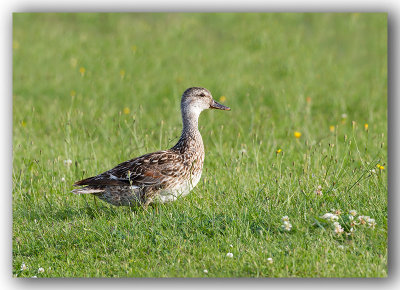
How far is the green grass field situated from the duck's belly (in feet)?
0.42

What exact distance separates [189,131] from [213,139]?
5.73 ft

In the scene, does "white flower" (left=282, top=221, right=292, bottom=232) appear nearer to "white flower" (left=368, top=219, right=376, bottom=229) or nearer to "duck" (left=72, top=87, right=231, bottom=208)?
"white flower" (left=368, top=219, right=376, bottom=229)

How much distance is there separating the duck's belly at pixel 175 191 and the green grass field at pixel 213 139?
0.42 feet

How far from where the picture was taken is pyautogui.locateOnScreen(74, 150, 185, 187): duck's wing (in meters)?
6.09

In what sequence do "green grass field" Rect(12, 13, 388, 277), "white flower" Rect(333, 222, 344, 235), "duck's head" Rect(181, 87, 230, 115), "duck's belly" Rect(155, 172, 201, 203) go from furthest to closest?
1. "duck's head" Rect(181, 87, 230, 115)
2. "duck's belly" Rect(155, 172, 201, 203)
3. "green grass field" Rect(12, 13, 388, 277)
4. "white flower" Rect(333, 222, 344, 235)

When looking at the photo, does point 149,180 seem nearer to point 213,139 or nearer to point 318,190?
point 318,190

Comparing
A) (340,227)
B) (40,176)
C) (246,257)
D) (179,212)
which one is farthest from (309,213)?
(40,176)

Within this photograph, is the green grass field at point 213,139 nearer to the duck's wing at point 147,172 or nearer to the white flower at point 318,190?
the white flower at point 318,190

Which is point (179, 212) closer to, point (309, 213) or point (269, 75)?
point (309, 213)

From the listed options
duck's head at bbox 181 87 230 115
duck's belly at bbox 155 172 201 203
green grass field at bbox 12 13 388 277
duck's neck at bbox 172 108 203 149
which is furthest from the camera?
duck's head at bbox 181 87 230 115

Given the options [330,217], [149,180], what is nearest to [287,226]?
[330,217]

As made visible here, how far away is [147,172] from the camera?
20.1ft

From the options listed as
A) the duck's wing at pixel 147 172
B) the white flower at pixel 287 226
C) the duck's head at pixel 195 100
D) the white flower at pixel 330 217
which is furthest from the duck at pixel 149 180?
the white flower at pixel 330 217

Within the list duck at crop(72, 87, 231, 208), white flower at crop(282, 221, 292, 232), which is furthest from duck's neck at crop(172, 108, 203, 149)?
white flower at crop(282, 221, 292, 232)
